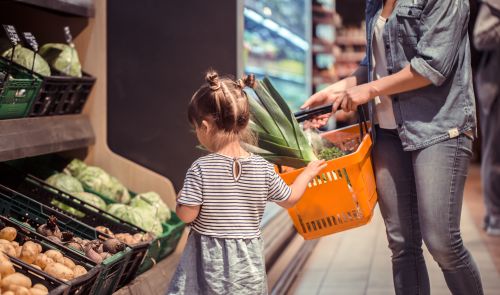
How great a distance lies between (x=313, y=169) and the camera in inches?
115

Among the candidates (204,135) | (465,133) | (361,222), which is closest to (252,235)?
(204,135)

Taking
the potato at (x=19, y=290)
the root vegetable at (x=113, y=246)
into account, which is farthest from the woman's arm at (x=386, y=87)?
the potato at (x=19, y=290)

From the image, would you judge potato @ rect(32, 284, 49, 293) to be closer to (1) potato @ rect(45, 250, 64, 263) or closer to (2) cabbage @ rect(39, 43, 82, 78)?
(1) potato @ rect(45, 250, 64, 263)

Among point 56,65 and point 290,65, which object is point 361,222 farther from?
point 290,65

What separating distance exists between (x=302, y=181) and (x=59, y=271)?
2.75 feet

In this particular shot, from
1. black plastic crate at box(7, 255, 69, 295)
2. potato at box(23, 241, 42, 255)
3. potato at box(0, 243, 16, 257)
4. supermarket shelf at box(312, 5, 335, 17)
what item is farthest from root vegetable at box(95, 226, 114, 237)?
supermarket shelf at box(312, 5, 335, 17)

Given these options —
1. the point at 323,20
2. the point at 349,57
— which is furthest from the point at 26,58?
the point at 349,57

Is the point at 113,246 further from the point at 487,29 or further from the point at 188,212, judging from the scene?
the point at 487,29

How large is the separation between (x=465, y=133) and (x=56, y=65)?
1.85 meters

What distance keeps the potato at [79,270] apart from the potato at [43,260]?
3.1 inches

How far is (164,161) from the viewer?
4.34 meters

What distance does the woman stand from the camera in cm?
297

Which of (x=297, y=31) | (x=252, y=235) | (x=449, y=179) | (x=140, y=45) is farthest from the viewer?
(x=297, y=31)

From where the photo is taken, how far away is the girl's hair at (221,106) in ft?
8.67
